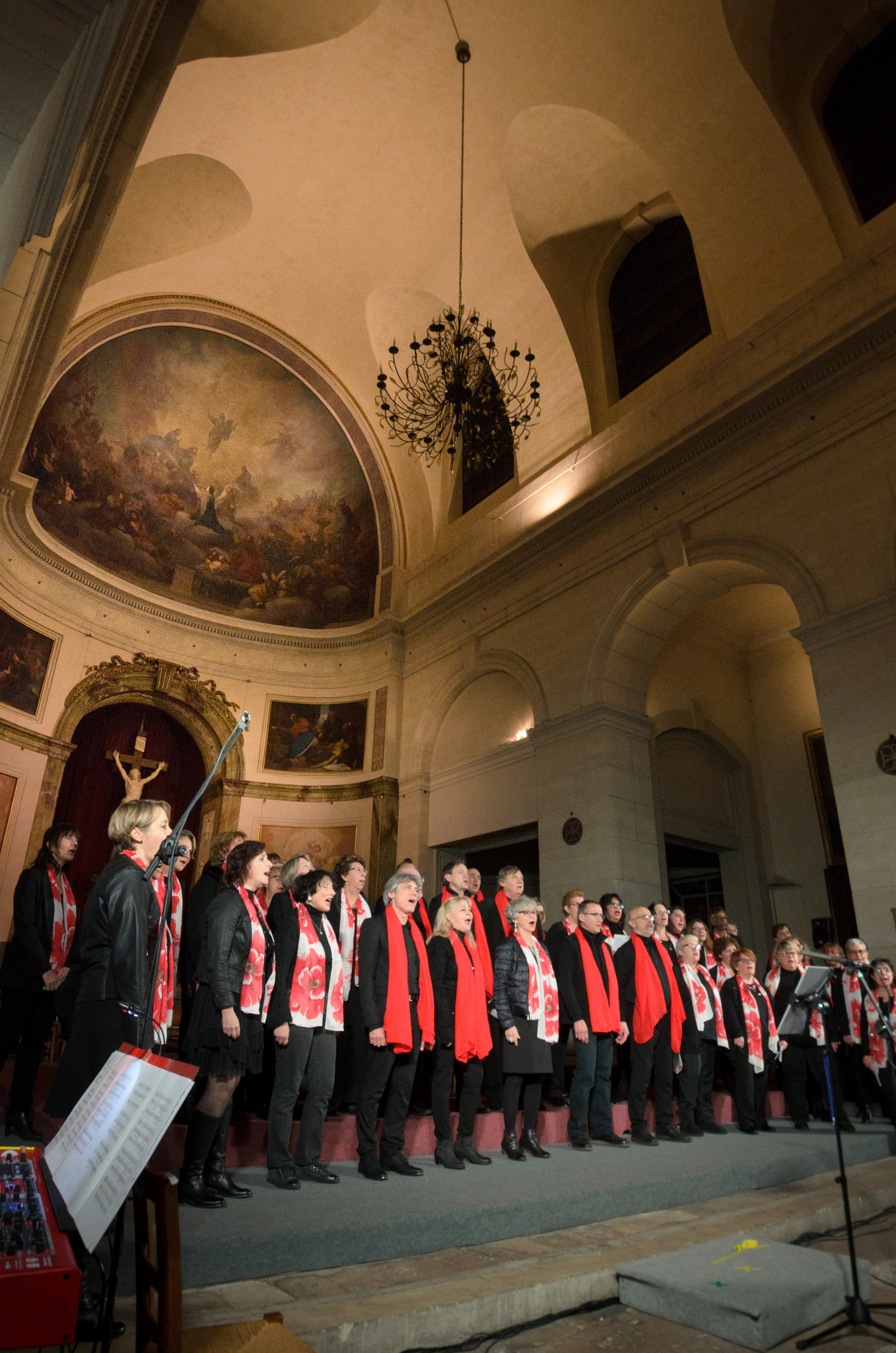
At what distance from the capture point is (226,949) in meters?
3.74

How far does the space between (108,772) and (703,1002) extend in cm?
1058

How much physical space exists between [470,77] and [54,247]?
26.4 ft

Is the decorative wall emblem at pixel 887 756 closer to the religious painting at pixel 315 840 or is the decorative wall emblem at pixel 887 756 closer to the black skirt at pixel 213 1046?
the black skirt at pixel 213 1046

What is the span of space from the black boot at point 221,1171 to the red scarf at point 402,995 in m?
0.91

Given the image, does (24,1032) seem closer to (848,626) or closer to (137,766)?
(848,626)

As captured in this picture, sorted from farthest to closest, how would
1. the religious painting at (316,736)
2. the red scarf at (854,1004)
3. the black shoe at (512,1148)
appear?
1. the religious painting at (316,736)
2. the red scarf at (854,1004)
3. the black shoe at (512,1148)

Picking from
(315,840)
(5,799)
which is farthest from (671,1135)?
(5,799)

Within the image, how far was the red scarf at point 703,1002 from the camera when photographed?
6.39 m

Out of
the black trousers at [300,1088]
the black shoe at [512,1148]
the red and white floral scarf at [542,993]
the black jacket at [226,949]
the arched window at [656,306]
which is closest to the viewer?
the black jacket at [226,949]

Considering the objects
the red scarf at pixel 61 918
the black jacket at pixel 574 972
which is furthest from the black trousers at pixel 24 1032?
the black jacket at pixel 574 972

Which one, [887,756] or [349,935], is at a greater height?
[887,756]

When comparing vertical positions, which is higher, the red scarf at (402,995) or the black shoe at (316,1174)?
the red scarf at (402,995)

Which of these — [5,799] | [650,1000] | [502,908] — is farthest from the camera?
[5,799]

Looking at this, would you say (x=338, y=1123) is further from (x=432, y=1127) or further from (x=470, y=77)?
(x=470, y=77)
